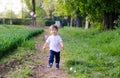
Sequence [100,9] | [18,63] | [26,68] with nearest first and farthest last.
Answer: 1. [26,68]
2. [18,63]
3. [100,9]

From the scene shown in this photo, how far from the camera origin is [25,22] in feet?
213

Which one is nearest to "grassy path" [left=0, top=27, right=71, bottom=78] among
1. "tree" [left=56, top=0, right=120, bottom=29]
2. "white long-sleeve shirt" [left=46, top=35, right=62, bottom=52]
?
"white long-sleeve shirt" [left=46, top=35, right=62, bottom=52]

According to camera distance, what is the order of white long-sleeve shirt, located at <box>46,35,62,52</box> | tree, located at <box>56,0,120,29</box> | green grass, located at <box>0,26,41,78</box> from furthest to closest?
tree, located at <box>56,0,120,29</box> → white long-sleeve shirt, located at <box>46,35,62,52</box> → green grass, located at <box>0,26,41,78</box>

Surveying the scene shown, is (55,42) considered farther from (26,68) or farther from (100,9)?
(100,9)

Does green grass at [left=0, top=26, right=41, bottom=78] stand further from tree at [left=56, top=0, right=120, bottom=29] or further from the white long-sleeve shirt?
tree at [left=56, top=0, right=120, bottom=29]

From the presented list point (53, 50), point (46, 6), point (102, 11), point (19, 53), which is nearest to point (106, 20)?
point (102, 11)

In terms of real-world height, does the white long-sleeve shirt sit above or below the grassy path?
above

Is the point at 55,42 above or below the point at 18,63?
above

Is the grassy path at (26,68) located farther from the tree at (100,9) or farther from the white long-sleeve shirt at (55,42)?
the tree at (100,9)

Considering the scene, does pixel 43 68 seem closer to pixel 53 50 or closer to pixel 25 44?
pixel 53 50

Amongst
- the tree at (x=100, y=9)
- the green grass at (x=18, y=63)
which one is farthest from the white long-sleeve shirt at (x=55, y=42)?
the tree at (x=100, y=9)

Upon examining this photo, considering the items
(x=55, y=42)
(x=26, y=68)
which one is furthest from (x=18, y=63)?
(x=55, y=42)

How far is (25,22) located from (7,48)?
53.3 meters

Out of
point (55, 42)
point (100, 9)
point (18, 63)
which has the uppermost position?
point (100, 9)
